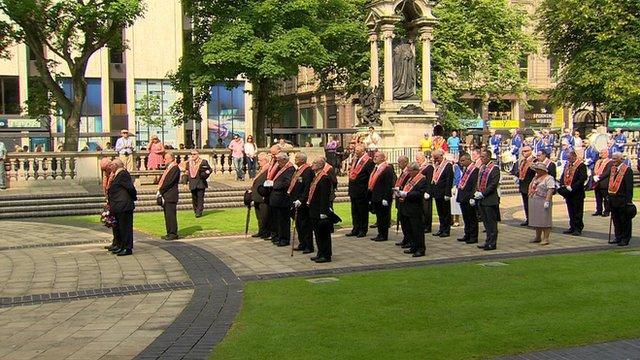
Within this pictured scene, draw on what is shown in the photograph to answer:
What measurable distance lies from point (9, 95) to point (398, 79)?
3524 cm

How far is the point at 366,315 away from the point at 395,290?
1.63 metres

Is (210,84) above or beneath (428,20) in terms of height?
beneath

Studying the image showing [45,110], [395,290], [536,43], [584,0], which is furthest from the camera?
[536,43]

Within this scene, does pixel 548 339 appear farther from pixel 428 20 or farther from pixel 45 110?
pixel 45 110

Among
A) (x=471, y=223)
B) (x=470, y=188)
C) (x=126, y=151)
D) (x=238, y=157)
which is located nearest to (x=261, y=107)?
(x=238, y=157)

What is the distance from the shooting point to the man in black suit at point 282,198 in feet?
51.9

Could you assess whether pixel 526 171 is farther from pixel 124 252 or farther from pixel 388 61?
pixel 388 61

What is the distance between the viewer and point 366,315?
9234 mm

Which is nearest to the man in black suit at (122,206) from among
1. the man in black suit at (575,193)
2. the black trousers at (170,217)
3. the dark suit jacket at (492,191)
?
the black trousers at (170,217)

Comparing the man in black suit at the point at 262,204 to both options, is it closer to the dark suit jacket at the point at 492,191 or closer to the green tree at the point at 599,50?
the dark suit jacket at the point at 492,191

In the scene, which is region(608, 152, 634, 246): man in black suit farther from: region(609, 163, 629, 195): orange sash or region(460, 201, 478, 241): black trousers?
region(460, 201, 478, 241): black trousers

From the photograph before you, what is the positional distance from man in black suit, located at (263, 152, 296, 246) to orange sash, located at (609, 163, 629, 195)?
21.9ft

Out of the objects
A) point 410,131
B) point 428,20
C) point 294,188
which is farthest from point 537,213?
point 428,20

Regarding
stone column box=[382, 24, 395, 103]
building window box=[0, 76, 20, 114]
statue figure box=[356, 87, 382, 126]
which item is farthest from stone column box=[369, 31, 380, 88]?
building window box=[0, 76, 20, 114]
